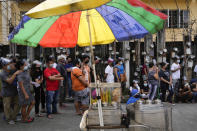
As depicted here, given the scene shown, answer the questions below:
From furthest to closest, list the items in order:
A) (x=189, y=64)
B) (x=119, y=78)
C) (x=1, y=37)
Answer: (x=1, y=37), (x=189, y=64), (x=119, y=78)

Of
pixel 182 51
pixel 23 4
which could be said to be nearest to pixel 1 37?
pixel 23 4

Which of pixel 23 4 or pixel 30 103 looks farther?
pixel 23 4

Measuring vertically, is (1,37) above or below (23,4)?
below

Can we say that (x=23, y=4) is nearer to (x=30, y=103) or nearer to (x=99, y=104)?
(x=30, y=103)

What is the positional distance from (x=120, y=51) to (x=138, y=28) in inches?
421

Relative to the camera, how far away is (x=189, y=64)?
14891 millimetres

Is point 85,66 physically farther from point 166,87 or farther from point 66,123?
point 166,87

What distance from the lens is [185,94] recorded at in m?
11.3

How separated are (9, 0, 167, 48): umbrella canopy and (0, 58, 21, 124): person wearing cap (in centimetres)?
249

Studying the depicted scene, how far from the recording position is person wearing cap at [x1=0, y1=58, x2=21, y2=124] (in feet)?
23.5

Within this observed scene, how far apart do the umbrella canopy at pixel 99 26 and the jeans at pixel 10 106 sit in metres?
2.98

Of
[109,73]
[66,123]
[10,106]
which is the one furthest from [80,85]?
[109,73]

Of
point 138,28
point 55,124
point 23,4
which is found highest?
point 23,4

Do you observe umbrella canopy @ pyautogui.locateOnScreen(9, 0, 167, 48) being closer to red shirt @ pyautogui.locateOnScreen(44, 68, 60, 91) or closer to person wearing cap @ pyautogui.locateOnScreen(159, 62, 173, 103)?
red shirt @ pyautogui.locateOnScreen(44, 68, 60, 91)
